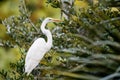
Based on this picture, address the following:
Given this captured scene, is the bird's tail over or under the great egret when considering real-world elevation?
under

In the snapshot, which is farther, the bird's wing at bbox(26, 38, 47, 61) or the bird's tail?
the bird's wing at bbox(26, 38, 47, 61)

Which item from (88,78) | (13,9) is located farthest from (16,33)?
(13,9)

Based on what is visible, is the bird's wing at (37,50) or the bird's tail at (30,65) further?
the bird's wing at (37,50)

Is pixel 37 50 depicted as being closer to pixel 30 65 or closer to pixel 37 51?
pixel 37 51

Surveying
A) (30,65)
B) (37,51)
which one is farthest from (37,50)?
(30,65)

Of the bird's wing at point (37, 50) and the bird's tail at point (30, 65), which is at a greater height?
the bird's wing at point (37, 50)

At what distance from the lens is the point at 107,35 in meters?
3.17

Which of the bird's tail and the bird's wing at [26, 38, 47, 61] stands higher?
the bird's wing at [26, 38, 47, 61]

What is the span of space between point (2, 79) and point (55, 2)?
1.26 m

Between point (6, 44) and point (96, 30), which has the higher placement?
point (96, 30)

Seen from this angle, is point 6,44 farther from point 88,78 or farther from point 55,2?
point 88,78

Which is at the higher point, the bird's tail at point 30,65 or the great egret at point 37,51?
the great egret at point 37,51

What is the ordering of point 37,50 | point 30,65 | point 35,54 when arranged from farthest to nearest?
point 37,50, point 35,54, point 30,65

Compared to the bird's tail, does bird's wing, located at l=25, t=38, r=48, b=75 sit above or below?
above
